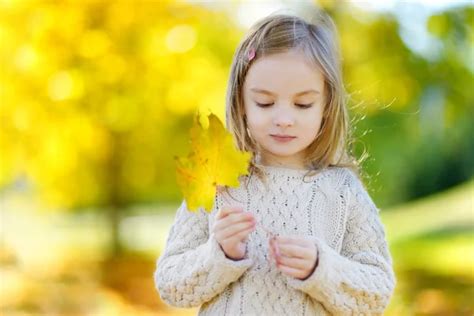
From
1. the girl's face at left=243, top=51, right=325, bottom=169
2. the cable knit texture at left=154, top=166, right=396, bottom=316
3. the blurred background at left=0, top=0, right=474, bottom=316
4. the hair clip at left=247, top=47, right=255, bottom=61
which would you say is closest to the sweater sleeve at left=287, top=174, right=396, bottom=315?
the cable knit texture at left=154, top=166, right=396, bottom=316

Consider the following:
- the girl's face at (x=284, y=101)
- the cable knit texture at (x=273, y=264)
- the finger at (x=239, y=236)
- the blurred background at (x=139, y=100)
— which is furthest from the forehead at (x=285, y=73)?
the blurred background at (x=139, y=100)

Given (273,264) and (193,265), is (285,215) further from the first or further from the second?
(193,265)

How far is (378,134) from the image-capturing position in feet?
22.1

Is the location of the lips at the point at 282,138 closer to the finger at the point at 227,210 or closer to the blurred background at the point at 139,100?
the finger at the point at 227,210

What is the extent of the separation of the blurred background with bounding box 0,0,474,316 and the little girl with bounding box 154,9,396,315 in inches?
115

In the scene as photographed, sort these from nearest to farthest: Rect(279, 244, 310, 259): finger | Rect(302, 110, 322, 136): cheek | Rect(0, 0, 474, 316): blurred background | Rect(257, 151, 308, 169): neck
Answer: Rect(279, 244, 310, 259): finger
Rect(302, 110, 322, 136): cheek
Rect(257, 151, 308, 169): neck
Rect(0, 0, 474, 316): blurred background

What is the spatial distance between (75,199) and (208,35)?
2.42 m

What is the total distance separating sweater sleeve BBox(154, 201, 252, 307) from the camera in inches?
73.6

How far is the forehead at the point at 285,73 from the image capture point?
188 cm

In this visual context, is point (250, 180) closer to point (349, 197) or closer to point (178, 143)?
point (349, 197)

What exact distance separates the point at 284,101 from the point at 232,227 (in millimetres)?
317

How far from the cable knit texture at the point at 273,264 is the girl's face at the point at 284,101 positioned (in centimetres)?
11

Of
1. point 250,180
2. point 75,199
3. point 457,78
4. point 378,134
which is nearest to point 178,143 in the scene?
point 75,199

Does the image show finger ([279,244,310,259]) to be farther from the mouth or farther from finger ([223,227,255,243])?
the mouth
